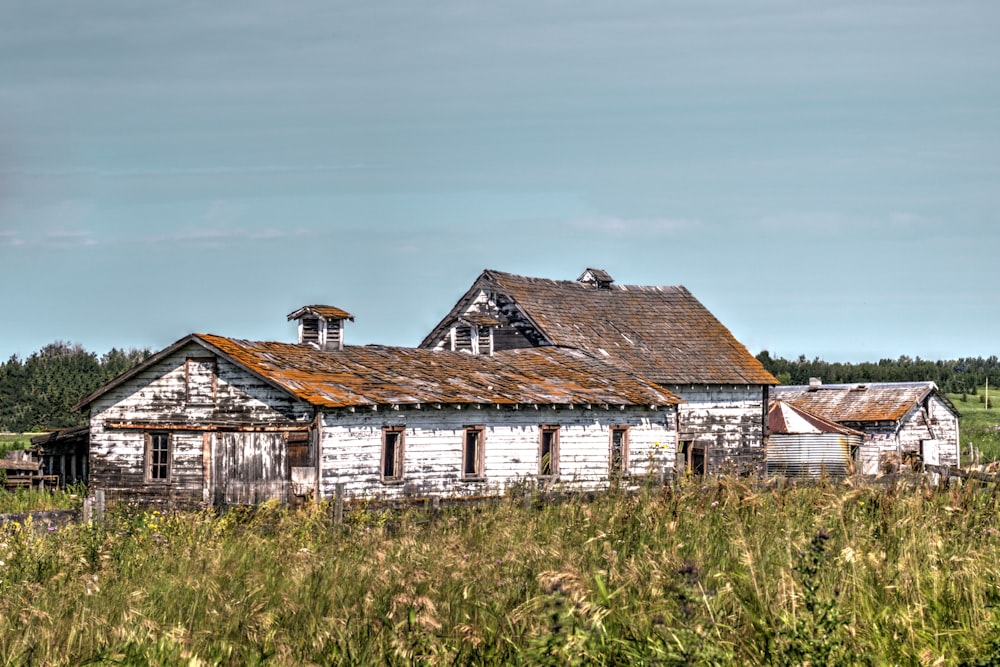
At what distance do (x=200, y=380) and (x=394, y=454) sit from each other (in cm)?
469

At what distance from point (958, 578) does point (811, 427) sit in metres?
39.0

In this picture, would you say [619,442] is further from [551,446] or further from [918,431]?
[918,431]

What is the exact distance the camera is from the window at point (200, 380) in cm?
2711

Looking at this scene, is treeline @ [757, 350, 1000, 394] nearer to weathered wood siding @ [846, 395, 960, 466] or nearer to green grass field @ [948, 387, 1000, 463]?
green grass field @ [948, 387, 1000, 463]

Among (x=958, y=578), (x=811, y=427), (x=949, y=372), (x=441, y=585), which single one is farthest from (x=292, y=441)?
(x=949, y=372)

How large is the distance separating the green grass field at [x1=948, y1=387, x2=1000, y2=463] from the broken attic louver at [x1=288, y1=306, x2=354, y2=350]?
2387cm

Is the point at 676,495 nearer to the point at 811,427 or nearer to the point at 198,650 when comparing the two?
the point at 198,650

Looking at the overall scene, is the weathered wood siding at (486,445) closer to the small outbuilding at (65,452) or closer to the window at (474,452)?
the window at (474,452)

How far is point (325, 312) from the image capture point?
101 ft

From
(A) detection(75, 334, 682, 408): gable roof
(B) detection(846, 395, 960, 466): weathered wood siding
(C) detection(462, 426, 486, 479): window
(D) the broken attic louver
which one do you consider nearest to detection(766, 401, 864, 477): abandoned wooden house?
(B) detection(846, 395, 960, 466): weathered wood siding

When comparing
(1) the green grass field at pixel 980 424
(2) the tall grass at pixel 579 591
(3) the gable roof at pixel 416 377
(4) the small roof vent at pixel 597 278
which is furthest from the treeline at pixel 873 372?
(2) the tall grass at pixel 579 591

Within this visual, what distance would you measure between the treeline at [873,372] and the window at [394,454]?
2815 inches

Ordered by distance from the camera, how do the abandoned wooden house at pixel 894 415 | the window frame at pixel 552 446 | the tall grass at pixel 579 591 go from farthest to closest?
1. the abandoned wooden house at pixel 894 415
2. the window frame at pixel 552 446
3. the tall grass at pixel 579 591

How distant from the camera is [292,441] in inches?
1006
